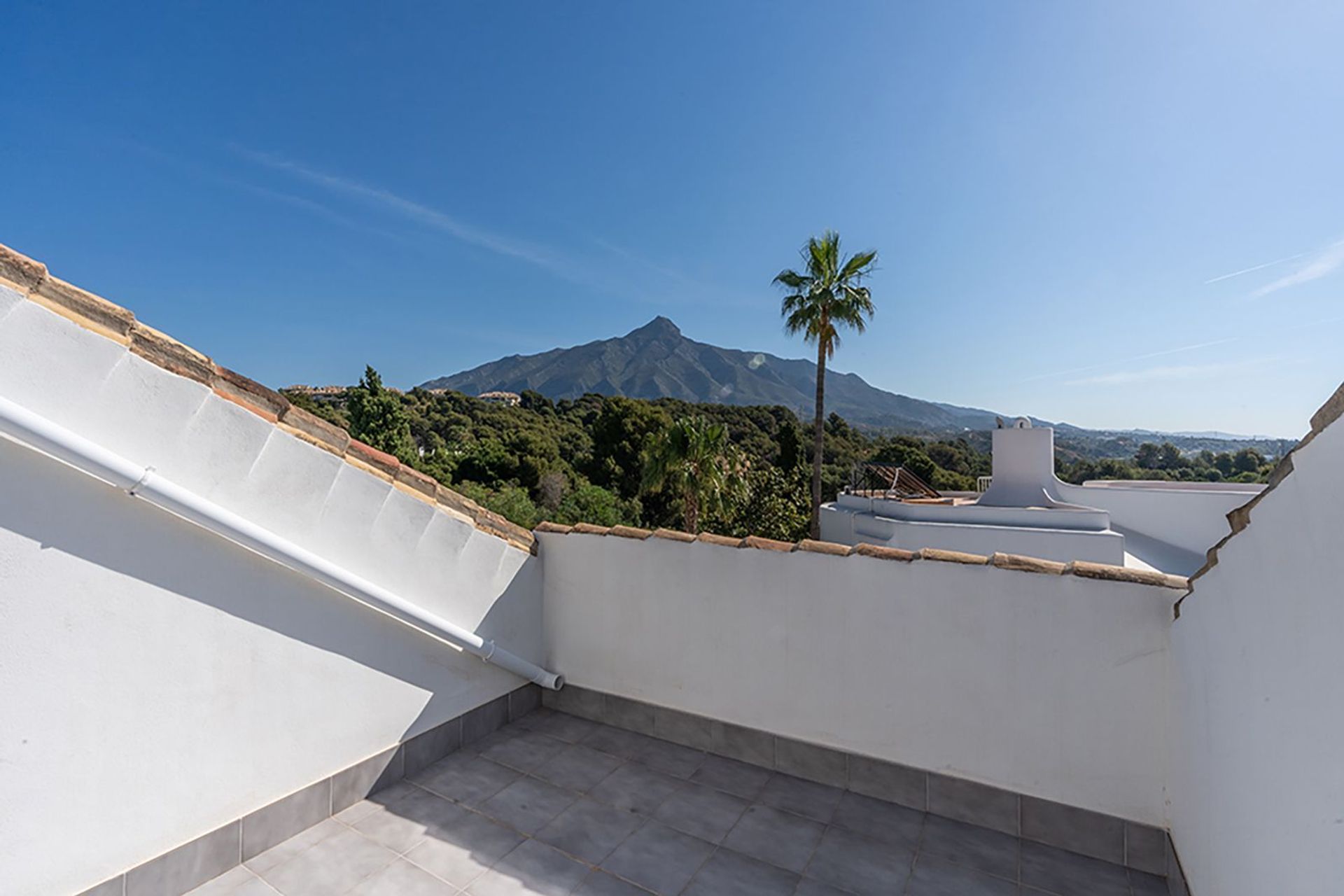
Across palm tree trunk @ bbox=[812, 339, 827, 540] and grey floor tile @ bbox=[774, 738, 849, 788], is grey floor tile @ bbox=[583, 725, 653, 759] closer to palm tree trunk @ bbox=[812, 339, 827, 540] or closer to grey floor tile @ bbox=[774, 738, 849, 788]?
grey floor tile @ bbox=[774, 738, 849, 788]

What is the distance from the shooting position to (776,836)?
277 centimetres

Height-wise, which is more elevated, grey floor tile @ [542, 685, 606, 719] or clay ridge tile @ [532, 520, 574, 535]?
clay ridge tile @ [532, 520, 574, 535]

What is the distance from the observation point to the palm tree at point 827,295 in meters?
16.2

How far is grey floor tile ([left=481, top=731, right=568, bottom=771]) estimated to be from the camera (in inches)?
137

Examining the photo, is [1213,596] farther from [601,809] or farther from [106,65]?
[106,65]

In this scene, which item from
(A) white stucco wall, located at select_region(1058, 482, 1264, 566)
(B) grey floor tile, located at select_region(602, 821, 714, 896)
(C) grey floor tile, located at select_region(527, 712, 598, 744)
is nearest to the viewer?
(B) grey floor tile, located at select_region(602, 821, 714, 896)

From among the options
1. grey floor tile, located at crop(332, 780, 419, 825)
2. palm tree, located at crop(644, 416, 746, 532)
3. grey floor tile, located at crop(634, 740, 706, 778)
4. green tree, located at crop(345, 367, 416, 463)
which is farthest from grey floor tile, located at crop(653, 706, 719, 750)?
green tree, located at crop(345, 367, 416, 463)

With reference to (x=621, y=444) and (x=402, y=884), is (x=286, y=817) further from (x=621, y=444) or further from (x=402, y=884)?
(x=621, y=444)

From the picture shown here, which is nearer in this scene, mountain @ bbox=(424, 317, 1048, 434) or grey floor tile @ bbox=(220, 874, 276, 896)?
grey floor tile @ bbox=(220, 874, 276, 896)

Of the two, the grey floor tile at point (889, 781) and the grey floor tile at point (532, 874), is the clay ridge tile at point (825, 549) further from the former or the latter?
the grey floor tile at point (532, 874)

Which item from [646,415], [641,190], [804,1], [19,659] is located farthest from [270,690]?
[646,415]

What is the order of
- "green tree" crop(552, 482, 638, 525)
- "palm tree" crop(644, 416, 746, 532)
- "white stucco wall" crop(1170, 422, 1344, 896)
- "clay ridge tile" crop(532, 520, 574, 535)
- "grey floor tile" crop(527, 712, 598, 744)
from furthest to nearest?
"green tree" crop(552, 482, 638, 525) < "palm tree" crop(644, 416, 746, 532) < "clay ridge tile" crop(532, 520, 574, 535) < "grey floor tile" crop(527, 712, 598, 744) < "white stucco wall" crop(1170, 422, 1344, 896)

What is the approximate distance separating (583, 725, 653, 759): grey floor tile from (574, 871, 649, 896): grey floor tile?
Answer: 1.08m

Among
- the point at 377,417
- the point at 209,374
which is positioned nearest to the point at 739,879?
the point at 209,374
